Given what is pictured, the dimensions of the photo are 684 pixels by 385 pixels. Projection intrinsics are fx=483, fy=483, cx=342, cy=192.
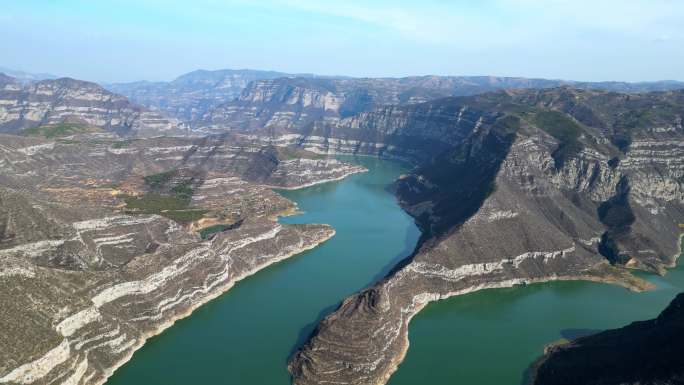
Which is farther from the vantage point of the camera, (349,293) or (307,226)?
(307,226)

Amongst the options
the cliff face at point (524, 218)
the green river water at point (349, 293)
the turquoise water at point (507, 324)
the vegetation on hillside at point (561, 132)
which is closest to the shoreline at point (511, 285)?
the cliff face at point (524, 218)

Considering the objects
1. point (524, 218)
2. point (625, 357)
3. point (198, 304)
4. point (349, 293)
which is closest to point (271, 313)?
point (198, 304)

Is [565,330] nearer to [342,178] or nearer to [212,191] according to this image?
[212,191]

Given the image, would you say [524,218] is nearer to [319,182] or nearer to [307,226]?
[307,226]

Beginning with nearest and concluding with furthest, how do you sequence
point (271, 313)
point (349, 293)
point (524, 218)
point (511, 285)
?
1. point (271, 313)
2. point (349, 293)
3. point (511, 285)
4. point (524, 218)

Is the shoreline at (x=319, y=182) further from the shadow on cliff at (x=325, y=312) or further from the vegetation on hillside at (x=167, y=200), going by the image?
the shadow on cliff at (x=325, y=312)

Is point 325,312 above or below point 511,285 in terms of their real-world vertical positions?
above
